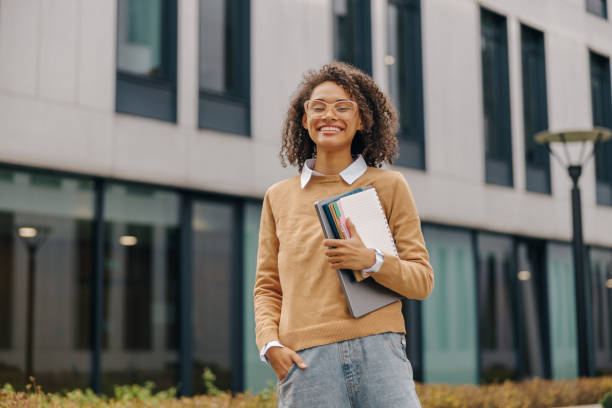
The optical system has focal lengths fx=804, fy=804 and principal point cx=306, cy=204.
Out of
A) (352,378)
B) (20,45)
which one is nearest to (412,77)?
(20,45)

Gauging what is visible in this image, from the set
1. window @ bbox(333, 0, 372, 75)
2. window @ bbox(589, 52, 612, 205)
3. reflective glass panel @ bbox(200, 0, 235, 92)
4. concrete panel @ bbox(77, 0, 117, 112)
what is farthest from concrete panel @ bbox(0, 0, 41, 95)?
window @ bbox(589, 52, 612, 205)

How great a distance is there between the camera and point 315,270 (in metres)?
2.74

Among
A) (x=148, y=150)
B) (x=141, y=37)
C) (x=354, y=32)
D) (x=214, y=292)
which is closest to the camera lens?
(x=148, y=150)

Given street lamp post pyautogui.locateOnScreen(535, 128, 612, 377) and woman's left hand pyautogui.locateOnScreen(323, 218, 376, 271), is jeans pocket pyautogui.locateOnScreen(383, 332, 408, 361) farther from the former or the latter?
street lamp post pyautogui.locateOnScreen(535, 128, 612, 377)

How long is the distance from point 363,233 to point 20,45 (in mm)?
7422

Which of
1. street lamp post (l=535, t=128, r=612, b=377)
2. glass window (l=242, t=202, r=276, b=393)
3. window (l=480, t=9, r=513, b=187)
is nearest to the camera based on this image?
street lamp post (l=535, t=128, r=612, b=377)

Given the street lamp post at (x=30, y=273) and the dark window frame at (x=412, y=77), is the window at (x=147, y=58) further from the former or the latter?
the dark window frame at (x=412, y=77)

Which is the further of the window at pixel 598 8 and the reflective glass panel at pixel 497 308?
the window at pixel 598 8

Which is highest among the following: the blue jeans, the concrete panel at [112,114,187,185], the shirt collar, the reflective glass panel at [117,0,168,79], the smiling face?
the reflective glass panel at [117,0,168,79]

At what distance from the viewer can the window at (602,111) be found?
18.9 meters

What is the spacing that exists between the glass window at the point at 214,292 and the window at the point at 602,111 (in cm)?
1085

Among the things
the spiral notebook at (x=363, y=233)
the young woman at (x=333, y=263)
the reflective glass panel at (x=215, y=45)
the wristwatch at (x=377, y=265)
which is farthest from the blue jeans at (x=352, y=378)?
the reflective glass panel at (x=215, y=45)

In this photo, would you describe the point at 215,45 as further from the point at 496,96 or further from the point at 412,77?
the point at 496,96

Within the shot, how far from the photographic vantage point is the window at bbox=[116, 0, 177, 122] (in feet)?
33.9
